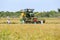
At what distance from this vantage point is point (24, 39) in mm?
11344

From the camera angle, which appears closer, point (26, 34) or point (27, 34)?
point (26, 34)

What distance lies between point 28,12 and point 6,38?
32272 millimetres

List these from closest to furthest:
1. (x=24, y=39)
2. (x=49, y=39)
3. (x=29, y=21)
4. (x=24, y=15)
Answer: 1. (x=24, y=39)
2. (x=49, y=39)
3. (x=29, y=21)
4. (x=24, y=15)

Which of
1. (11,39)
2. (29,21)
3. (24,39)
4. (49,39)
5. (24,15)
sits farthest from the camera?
(24,15)

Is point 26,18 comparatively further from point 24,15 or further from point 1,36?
point 1,36

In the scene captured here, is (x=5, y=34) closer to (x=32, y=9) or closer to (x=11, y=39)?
(x=11, y=39)

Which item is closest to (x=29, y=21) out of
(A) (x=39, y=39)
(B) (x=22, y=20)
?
(B) (x=22, y=20)

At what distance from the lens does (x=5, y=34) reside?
37.4ft

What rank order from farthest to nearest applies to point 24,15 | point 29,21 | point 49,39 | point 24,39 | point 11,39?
point 24,15
point 29,21
point 49,39
point 24,39
point 11,39

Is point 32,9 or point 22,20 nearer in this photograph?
point 22,20

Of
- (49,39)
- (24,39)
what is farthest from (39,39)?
(24,39)

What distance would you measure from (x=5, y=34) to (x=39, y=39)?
7.11 feet

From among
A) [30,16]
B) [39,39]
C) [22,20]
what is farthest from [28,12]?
[39,39]

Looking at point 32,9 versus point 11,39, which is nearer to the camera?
point 11,39
